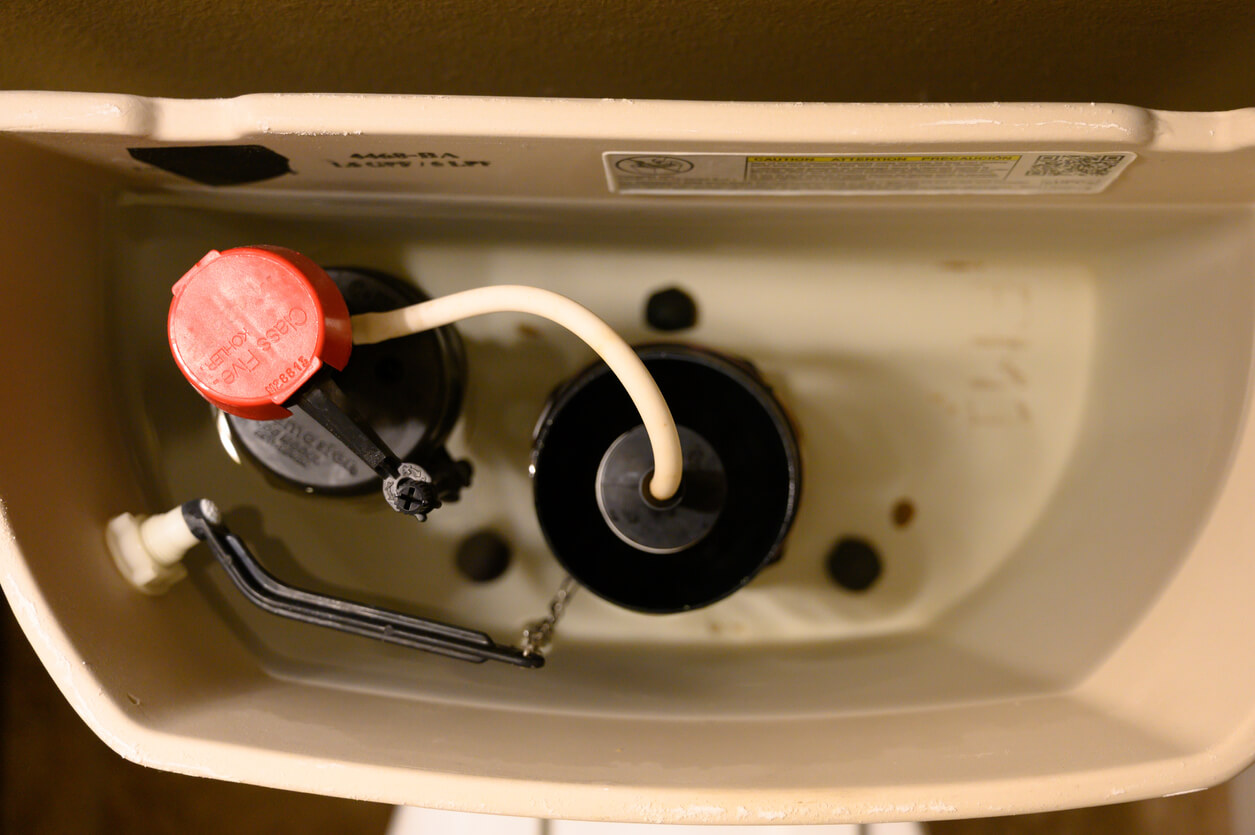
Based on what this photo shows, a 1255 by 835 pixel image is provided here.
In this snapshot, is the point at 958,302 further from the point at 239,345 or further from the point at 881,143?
the point at 239,345

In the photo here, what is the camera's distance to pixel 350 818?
Result: 0.95 m

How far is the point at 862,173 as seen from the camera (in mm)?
492

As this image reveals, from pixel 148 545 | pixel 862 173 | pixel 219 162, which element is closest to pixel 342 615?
pixel 148 545

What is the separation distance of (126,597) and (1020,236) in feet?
2.17

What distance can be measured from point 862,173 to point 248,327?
0.36 metres

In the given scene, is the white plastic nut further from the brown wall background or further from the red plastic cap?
the brown wall background

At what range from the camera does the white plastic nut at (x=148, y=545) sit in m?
0.49

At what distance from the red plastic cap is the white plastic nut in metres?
0.12

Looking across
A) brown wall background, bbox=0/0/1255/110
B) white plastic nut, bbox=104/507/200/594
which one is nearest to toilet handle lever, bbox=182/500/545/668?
white plastic nut, bbox=104/507/200/594

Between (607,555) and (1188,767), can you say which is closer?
(1188,767)

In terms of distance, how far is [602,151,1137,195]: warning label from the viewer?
1.53ft

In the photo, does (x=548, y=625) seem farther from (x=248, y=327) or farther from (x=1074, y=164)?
(x=1074, y=164)

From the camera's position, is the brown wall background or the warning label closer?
the warning label

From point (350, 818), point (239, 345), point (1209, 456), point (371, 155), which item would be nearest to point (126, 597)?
point (239, 345)
